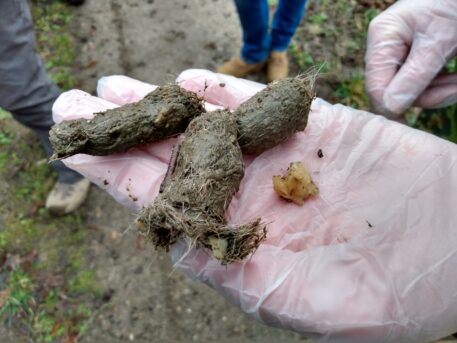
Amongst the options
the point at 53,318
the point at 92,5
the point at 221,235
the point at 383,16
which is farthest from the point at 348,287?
the point at 92,5

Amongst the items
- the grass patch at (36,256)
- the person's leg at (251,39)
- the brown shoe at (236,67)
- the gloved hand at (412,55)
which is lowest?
the grass patch at (36,256)

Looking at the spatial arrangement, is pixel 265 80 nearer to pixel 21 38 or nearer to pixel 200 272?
pixel 21 38

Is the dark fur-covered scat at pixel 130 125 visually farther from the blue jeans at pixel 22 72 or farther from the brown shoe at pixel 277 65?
the brown shoe at pixel 277 65

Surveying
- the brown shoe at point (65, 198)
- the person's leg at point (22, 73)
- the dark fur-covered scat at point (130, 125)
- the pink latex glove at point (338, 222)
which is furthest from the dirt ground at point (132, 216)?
the dark fur-covered scat at point (130, 125)

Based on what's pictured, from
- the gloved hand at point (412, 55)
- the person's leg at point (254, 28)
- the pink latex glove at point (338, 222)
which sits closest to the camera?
the pink latex glove at point (338, 222)

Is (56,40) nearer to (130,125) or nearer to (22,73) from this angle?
(22,73)

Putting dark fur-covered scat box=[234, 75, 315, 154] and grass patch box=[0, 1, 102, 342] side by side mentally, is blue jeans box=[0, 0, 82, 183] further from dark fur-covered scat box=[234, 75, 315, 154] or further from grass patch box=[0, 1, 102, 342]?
dark fur-covered scat box=[234, 75, 315, 154]
